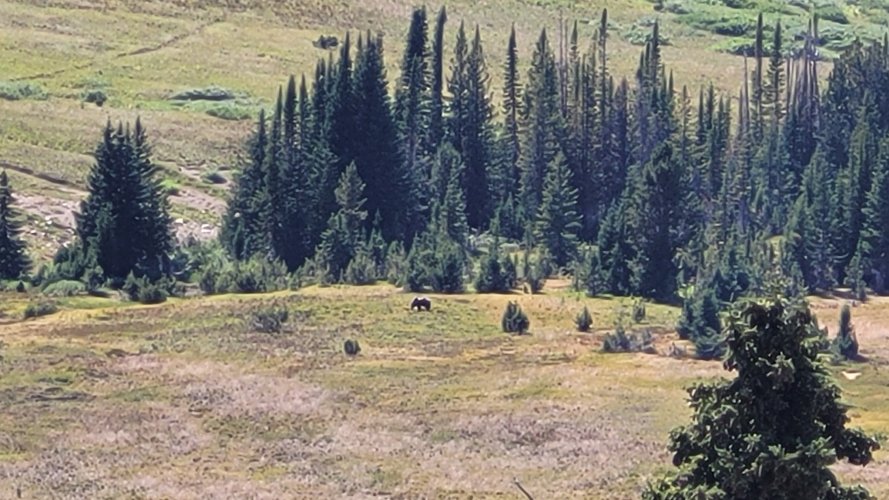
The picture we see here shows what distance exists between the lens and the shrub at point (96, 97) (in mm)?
112500

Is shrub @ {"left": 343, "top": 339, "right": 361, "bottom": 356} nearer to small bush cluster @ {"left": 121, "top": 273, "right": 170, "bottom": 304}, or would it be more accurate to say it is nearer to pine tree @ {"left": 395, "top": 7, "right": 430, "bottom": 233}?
small bush cluster @ {"left": 121, "top": 273, "right": 170, "bottom": 304}

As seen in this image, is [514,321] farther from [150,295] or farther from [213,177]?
[213,177]

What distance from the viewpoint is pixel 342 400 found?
52656mm

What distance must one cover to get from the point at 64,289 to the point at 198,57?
56.1m

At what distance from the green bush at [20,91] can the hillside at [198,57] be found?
0.42 feet

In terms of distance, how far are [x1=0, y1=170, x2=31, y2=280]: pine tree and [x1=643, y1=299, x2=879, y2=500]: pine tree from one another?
2237 inches

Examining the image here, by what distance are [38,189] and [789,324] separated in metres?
74.4

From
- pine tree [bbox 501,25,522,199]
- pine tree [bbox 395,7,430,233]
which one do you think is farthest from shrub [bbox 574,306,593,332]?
pine tree [bbox 501,25,522,199]

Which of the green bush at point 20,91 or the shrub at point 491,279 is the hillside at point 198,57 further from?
the shrub at point 491,279

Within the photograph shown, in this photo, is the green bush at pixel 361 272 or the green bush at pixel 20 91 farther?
the green bush at pixel 20 91

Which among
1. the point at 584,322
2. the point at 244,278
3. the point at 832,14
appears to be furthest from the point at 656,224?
the point at 832,14

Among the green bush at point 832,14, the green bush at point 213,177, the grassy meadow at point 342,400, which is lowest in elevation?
the grassy meadow at point 342,400

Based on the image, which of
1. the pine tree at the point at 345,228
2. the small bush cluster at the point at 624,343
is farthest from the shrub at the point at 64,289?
the small bush cluster at the point at 624,343

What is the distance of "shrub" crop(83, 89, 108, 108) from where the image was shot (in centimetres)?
11250
